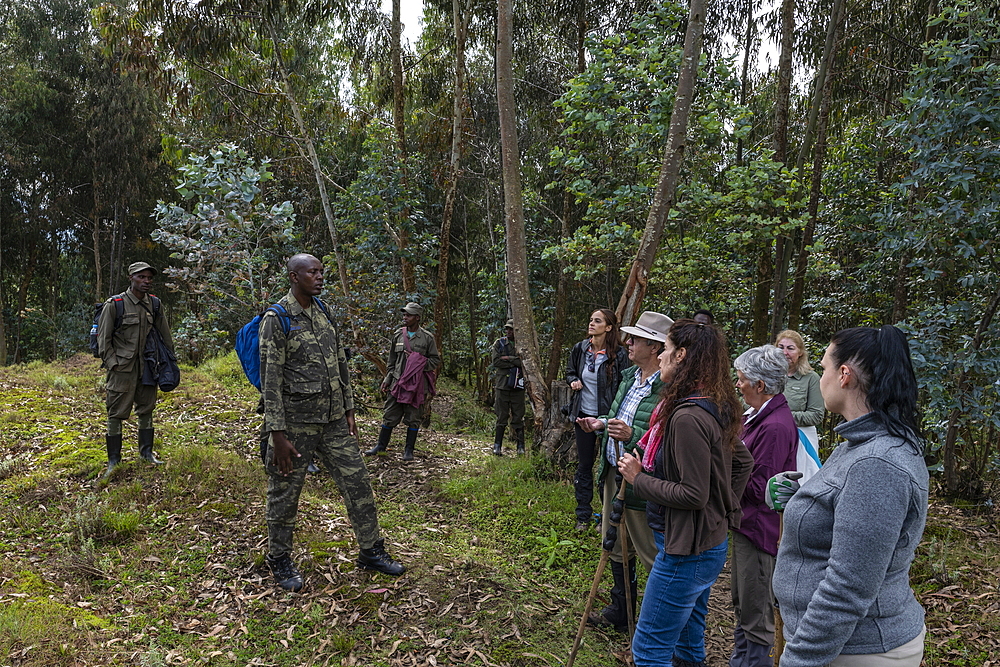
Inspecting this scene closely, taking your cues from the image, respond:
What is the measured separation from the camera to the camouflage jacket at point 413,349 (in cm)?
777

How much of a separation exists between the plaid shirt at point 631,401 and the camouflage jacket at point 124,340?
4584 millimetres

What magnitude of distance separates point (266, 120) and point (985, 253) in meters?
11.6

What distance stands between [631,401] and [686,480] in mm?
1077

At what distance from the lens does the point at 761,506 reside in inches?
131

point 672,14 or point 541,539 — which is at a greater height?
point 672,14

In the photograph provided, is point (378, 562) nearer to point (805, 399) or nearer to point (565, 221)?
point (805, 399)

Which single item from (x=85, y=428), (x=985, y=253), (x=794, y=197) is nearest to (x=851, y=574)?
(x=985, y=253)

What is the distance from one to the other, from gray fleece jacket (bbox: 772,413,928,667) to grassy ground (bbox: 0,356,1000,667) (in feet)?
7.72

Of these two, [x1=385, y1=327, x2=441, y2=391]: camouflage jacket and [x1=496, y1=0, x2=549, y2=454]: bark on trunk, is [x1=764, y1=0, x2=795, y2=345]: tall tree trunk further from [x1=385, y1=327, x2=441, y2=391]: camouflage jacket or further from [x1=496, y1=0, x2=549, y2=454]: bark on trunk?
[x1=385, y1=327, x2=441, y2=391]: camouflage jacket

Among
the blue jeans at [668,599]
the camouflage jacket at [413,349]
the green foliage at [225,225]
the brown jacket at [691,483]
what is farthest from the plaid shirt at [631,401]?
the green foliage at [225,225]

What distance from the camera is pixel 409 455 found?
7.79 metres

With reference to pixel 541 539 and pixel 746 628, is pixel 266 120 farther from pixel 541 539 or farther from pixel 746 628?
pixel 746 628

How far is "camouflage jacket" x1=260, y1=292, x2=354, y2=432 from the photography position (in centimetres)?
397

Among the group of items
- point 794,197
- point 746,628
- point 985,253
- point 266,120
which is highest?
point 266,120
